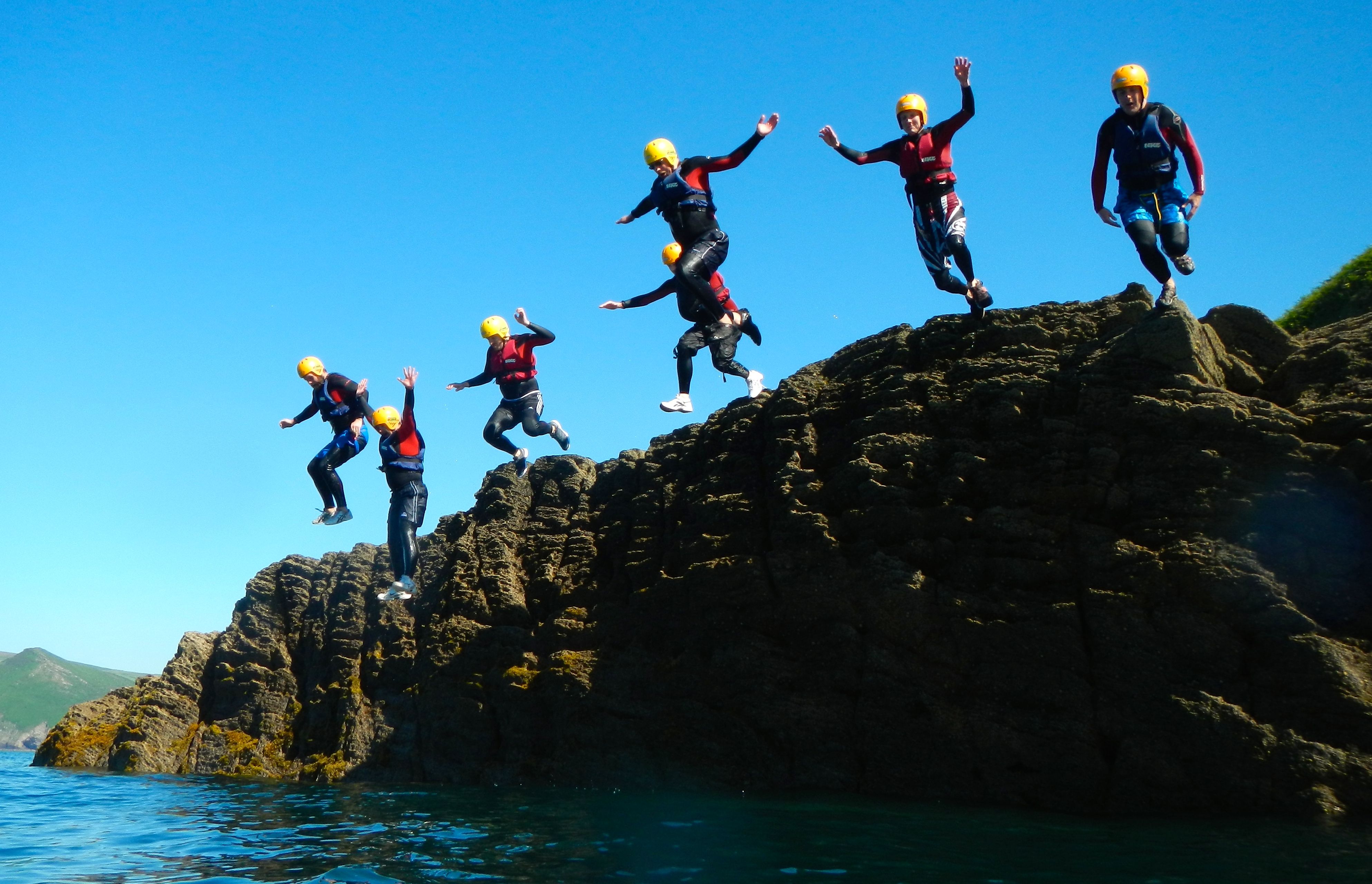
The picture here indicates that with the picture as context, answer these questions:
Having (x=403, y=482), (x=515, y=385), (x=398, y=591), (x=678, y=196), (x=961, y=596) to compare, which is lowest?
(x=961, y=596)

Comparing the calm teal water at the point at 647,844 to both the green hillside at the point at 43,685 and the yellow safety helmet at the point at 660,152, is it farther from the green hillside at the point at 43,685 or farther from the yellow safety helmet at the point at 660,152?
the green hillside at the point at 43,685

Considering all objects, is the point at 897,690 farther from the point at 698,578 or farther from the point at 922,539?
the point at 698,578

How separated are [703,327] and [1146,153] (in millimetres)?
4871

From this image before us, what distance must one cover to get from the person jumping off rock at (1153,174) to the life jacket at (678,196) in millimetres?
4130

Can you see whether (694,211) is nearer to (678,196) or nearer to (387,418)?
(678,196)

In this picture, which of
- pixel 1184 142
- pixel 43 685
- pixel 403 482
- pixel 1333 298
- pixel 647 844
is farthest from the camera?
pixel 43 685

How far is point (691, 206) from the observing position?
10766 millimetres

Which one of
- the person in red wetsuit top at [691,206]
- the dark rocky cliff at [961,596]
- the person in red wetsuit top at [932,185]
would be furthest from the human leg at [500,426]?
the person in red wetsuit top at [932,185]

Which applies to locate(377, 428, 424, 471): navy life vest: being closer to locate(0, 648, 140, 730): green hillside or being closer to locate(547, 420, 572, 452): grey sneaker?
locate(547, 420, 572, 452): grey sneaker

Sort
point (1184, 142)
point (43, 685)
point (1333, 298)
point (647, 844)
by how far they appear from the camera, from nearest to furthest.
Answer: point (647, 844), point (1184, 142), point (1333, 298), point (43, 685)

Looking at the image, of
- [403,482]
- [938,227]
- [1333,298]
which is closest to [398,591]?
[403,482]

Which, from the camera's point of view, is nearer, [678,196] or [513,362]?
[678,196]

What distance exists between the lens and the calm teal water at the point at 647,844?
18.3 ft

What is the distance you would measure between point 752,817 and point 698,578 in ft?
11.8
